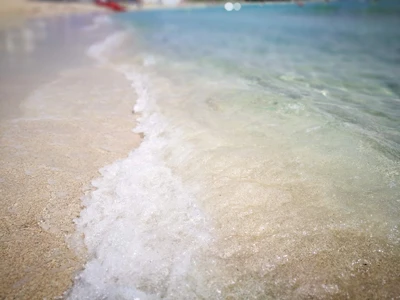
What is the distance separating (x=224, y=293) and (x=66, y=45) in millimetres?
12485

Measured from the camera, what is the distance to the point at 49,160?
2994 millimetres

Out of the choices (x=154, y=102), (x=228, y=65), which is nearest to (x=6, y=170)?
(x=154, y=102)

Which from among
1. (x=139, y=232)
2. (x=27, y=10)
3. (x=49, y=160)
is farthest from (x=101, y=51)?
(x=27, y=10)

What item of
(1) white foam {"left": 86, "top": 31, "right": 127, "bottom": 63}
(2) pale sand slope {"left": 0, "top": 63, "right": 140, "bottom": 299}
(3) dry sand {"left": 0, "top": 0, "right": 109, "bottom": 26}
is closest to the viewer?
(2) pale sand slope {"left": 0, "top": 63, "right": 140, "bottom": 299}

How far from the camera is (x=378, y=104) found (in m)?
4.73

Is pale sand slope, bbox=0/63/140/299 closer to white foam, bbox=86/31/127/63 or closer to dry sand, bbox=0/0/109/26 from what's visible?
white foam, bbox=86/31/127/63

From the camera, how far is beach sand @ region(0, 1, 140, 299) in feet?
5.86

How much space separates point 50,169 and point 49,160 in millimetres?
208

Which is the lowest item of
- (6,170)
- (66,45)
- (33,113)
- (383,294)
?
(383,294)

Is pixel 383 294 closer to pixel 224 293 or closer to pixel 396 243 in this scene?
pixel 396 243

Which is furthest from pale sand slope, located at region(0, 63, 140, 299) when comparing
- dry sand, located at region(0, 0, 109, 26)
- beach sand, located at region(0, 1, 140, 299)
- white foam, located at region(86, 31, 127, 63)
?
dry sand, located at region(0, 0, 109, 26)

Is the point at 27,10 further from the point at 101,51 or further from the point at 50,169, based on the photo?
the point at 50,169

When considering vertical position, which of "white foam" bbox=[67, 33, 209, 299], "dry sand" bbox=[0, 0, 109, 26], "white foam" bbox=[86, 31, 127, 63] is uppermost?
"dry sand" bbox=[0, 0, 109, 26]

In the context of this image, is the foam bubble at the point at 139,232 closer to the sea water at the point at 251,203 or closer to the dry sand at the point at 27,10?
the sea water at the point at 251,203
